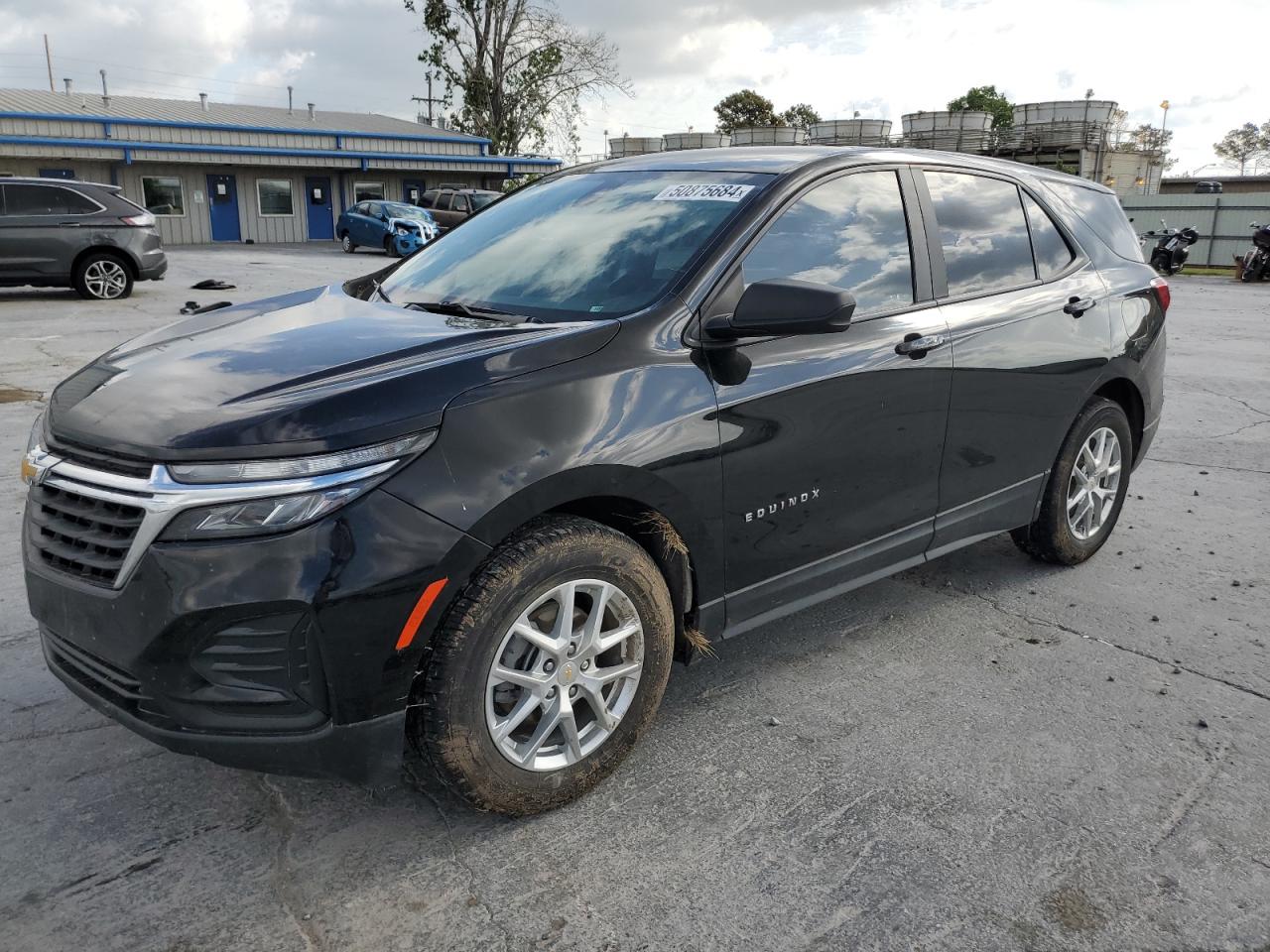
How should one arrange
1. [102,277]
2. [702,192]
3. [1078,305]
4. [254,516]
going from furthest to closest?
1. [102,277]
2. [1078,305]
3. [702,192]
4. [254,516]

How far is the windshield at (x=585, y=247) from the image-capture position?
3070 millimetres

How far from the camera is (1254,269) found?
22.3 m

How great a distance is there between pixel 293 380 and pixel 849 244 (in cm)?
191

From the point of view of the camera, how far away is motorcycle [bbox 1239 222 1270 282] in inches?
858

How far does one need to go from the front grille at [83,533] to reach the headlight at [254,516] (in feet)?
0.44

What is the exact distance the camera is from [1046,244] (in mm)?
4250

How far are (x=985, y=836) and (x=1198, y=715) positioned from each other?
3.79 ft

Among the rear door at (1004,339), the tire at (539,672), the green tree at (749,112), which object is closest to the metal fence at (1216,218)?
the rear door at (1004,339)

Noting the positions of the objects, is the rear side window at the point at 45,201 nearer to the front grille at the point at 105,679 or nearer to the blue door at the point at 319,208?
the front grille at the point at 105,679

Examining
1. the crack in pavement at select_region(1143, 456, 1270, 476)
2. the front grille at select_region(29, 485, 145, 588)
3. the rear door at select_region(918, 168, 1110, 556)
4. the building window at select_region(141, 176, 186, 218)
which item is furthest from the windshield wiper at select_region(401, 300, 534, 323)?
the building window at select_region(141, 176, 186, 218)

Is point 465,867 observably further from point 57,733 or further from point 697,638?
point 57,733

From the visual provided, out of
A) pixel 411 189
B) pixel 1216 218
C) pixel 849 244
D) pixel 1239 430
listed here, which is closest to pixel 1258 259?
pixel 1216 218

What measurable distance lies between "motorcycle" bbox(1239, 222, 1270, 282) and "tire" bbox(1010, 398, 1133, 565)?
21.0 metres

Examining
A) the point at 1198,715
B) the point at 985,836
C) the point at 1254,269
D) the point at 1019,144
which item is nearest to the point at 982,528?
the point at 1198,715
